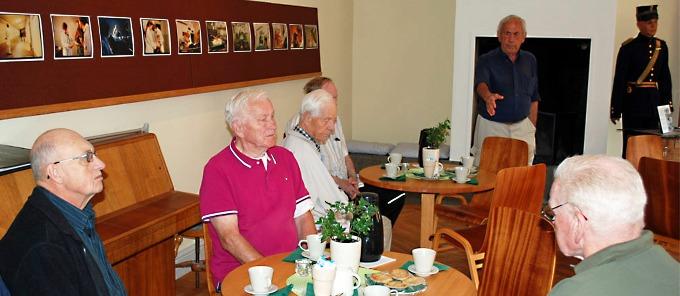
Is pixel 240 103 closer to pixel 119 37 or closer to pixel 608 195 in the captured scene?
pixel 119 37

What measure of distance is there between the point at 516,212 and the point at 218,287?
122 centimetres

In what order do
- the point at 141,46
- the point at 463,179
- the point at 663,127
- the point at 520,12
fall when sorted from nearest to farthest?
the point at 141,46 < the point at 463,179 < the point at 663,127 < the point at 520,12

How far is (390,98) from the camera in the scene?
7.58m

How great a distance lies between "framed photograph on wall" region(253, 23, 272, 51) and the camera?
5.35 metres

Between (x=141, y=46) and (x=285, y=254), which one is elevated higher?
(x=141, y=46)

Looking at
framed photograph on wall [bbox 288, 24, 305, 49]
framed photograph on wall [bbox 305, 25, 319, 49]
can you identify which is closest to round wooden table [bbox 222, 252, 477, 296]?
framed photograph on wall [bbox 288, 24, 305, 49]

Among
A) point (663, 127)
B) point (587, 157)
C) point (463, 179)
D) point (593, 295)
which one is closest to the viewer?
point (593, 295)

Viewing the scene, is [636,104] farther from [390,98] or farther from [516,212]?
[516,212]

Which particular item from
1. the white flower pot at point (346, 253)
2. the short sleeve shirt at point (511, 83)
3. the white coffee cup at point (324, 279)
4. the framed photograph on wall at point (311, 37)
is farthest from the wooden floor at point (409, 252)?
the white coffee cup at point (324, 279)

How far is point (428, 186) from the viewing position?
4.20 m

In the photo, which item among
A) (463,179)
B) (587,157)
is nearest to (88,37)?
(463,179)

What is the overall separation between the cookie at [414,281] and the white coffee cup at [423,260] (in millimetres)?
68

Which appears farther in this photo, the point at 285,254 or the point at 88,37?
the point at 88,37

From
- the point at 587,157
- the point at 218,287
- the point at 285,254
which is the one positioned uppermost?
the point at 587,157
